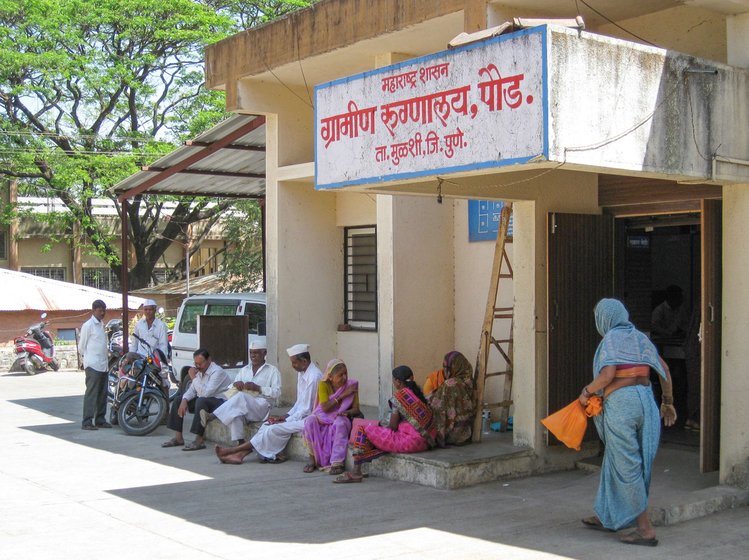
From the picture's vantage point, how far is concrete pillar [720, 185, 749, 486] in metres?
7.04

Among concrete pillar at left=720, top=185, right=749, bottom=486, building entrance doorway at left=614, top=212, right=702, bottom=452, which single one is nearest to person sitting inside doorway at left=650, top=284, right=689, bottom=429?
building entrance doorway at left=614, top=212, right=702, bottom=452

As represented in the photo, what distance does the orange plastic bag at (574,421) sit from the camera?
6.25 m

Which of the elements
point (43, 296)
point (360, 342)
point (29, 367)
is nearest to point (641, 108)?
point (360, 342)

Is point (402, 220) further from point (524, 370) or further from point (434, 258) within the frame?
point (524, 370)

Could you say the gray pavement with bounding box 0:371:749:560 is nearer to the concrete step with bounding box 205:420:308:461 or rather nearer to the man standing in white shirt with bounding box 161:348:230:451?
the concrete step with bounding box 205:420:308:461

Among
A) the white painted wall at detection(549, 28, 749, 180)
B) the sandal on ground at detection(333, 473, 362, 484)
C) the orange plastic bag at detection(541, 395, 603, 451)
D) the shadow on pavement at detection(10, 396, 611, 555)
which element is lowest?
the shadow on pavement at detection(10, 396, 611, 555)

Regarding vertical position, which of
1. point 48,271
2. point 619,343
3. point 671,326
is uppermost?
point 48,271

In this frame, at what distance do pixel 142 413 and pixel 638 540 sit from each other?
6658mm

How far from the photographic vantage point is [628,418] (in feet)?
20.1

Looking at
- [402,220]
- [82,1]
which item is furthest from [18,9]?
[402,220]

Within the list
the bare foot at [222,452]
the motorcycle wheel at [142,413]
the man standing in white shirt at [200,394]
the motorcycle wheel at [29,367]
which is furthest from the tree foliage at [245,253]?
the bare foot at [222,452]

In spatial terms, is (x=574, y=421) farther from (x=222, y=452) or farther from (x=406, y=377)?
(x=222, y=452)

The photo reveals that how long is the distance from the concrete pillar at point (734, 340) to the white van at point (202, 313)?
7279mm

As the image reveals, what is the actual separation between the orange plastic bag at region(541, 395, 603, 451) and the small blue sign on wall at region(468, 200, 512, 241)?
3.96 metres
